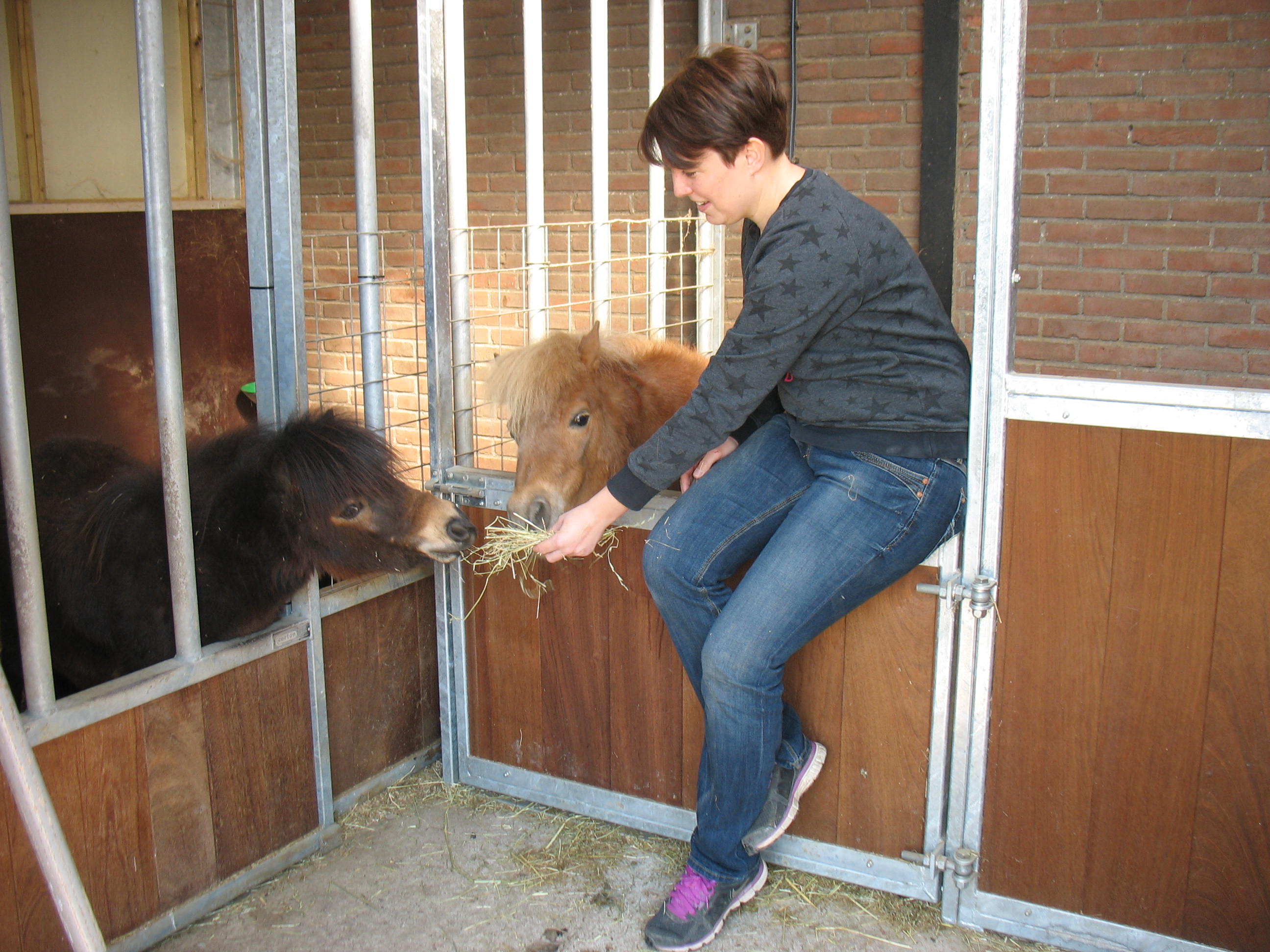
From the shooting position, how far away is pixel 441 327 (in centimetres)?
283

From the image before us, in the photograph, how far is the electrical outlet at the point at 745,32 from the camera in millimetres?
4707

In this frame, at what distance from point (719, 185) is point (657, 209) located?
1932 mm

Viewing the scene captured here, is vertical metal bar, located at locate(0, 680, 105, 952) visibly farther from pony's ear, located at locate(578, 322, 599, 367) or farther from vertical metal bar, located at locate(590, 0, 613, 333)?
vertical metal bar, located at locate(590, 0, 613, 333)

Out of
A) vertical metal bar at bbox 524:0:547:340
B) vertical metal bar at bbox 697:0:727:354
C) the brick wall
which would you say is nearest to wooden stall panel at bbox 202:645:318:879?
vertical metal bar at bbox 524:0:547:340

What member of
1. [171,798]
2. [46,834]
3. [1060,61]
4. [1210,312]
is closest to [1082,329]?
[1210,312]

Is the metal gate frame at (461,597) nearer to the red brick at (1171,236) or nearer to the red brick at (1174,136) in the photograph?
the red brick at (1174,136)

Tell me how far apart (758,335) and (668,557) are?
Result: 540 millimetres

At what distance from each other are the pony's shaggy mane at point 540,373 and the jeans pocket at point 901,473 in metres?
1.04

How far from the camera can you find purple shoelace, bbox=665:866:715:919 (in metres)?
2.27

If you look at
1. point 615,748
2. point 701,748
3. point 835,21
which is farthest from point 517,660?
point 835,21

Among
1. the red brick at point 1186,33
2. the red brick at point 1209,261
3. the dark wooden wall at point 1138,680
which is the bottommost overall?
the dark wooden wall at point 1138,680

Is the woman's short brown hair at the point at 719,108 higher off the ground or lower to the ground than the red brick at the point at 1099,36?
lower

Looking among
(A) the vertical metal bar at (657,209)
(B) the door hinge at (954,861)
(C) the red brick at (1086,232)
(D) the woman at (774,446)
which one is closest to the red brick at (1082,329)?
(C) the red brick at (1086,232)

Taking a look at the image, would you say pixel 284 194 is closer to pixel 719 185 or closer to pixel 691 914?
pixel 719 185
